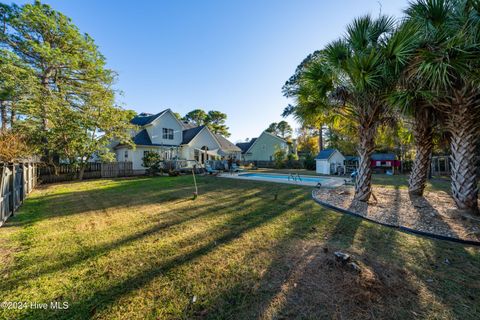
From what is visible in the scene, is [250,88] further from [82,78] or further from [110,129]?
[82,78]

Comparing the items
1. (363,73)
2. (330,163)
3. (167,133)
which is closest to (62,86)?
(167,133)

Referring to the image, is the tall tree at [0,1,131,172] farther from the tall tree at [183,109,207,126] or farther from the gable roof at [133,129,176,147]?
the tall tree at [183,109,207,126]

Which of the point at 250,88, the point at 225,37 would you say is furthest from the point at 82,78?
the point at 250,88

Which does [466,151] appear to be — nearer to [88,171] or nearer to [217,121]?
[88,171]

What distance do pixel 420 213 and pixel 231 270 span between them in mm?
6046

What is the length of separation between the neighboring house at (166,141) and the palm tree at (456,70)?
60.6 ft

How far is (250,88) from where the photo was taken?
20.1 metres

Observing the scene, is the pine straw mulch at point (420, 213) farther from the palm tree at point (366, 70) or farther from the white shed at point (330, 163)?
the white shed at point (330, 163)

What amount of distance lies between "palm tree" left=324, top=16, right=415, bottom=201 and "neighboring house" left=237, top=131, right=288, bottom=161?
25.8 m

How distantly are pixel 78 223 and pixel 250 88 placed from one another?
18672 millimetres

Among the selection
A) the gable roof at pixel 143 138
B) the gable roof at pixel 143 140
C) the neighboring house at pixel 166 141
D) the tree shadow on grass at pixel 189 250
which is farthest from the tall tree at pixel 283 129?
the tree shadow on grass at pixel 189 250

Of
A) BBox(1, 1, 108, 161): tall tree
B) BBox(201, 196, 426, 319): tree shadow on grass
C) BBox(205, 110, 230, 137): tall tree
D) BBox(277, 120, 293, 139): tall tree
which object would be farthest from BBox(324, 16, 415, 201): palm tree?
BBox(277, 120, 293, 139): tall tree

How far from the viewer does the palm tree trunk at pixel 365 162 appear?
647cm

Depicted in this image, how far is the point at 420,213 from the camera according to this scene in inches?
215
